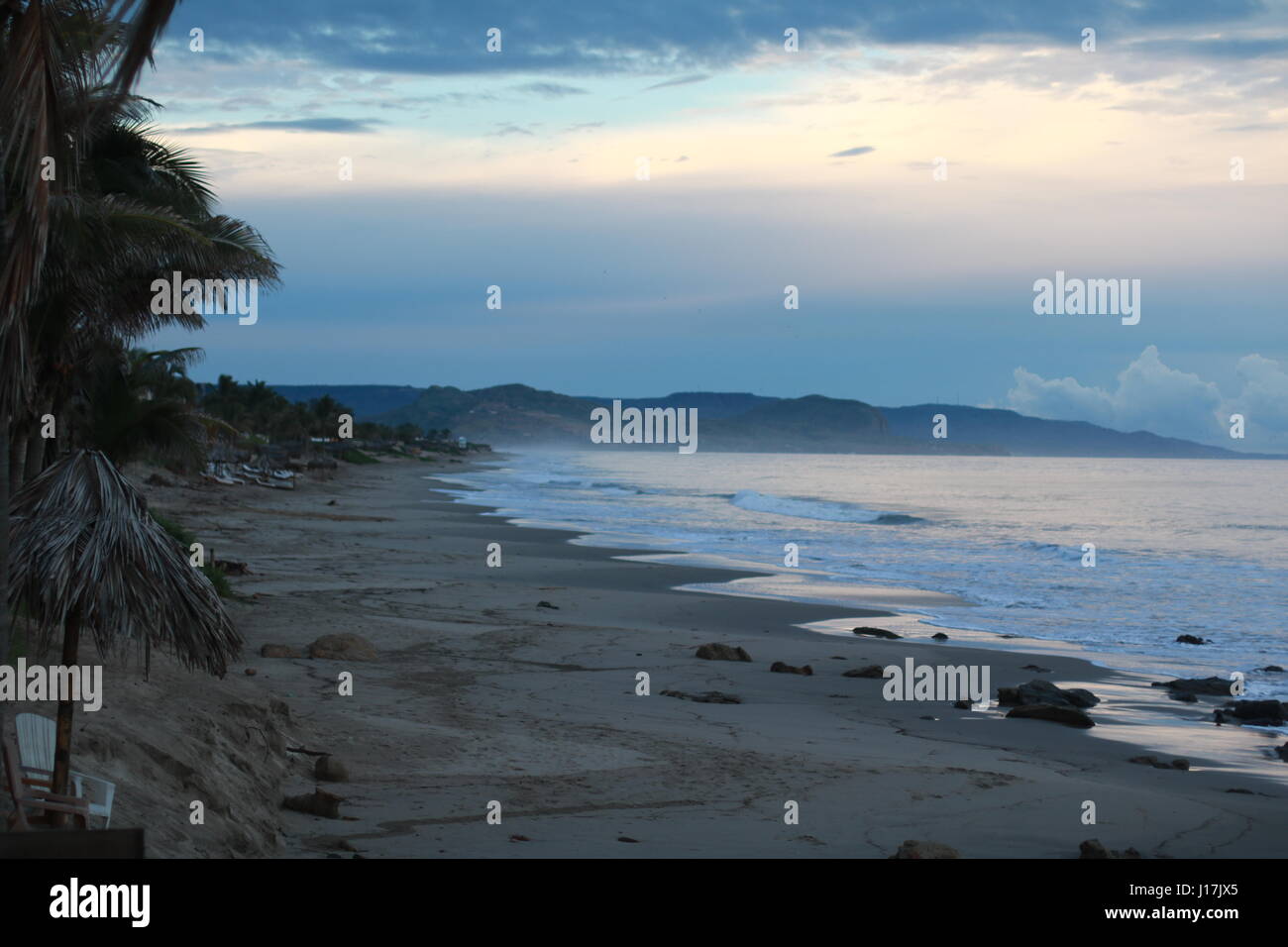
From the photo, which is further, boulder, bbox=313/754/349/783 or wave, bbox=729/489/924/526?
wave, bbox=729/489/924/526

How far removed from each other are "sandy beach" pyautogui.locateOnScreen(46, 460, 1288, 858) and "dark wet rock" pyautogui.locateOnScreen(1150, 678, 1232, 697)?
378mm

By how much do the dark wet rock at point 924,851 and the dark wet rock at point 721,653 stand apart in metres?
8.43

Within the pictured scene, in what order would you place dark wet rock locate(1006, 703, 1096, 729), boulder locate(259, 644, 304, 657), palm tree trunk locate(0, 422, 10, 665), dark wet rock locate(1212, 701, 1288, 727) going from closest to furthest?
palm tree trunk locate(0, 422, 10, 665) → dark wet rock locate(1006, 703, 1096, 729) → dark wet rock locate(1212, 701, 1288, 727) → boulder locate(259, 644, 304, 657)

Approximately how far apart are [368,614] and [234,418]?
6695 centimetres

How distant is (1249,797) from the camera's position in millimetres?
9688

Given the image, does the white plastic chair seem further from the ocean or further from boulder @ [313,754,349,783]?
the ocean

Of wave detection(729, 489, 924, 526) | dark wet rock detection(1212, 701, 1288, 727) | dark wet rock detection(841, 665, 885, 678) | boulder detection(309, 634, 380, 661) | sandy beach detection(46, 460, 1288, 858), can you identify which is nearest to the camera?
sandy beach detection(46, 460, 1288, 858)

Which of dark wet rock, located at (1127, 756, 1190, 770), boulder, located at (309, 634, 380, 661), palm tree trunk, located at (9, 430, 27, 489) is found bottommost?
dark wet rock, located at (1127, 756, 1190, 770)

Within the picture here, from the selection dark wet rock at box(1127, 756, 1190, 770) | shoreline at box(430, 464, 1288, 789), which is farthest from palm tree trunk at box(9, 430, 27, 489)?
dark wet rock at box(1127, 756, 1190, 770)

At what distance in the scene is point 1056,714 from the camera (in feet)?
41.5

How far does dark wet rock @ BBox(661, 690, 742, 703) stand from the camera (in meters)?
13.0

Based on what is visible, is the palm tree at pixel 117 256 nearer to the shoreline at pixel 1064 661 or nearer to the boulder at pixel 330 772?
the boulder at pixel 330 772
